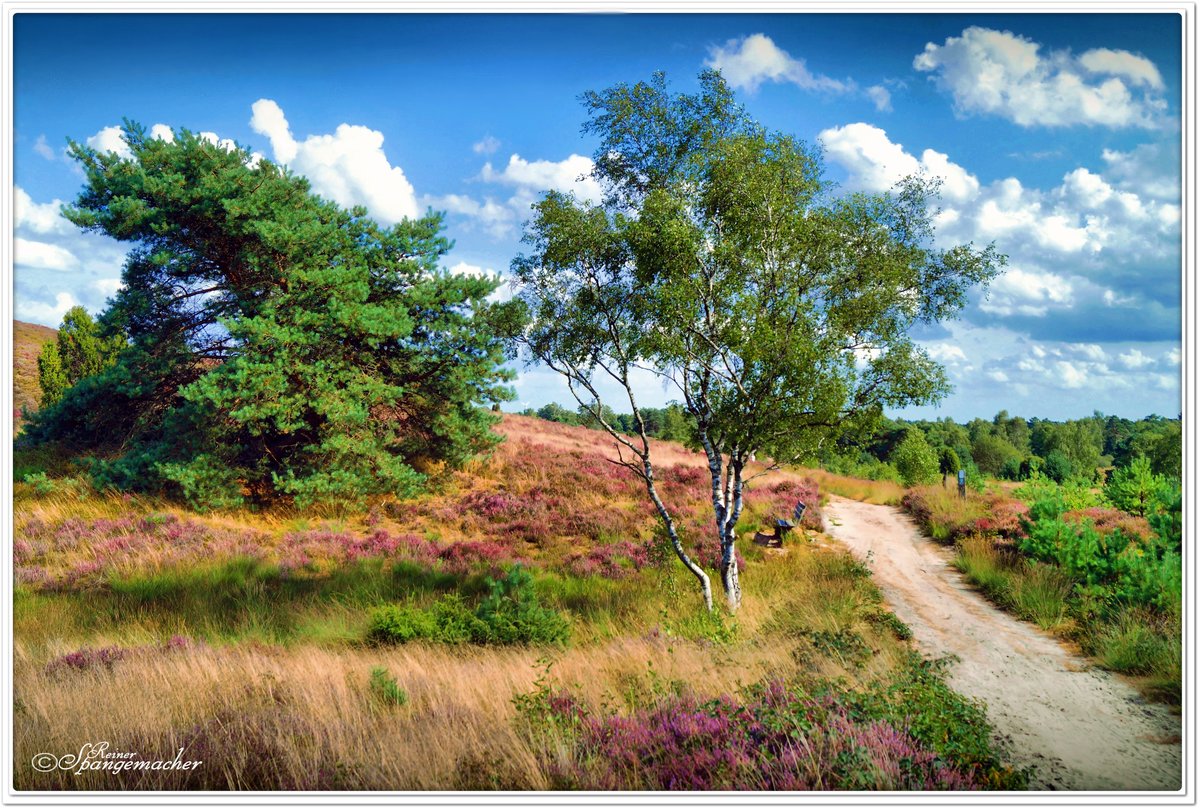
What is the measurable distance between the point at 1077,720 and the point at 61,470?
854 inches

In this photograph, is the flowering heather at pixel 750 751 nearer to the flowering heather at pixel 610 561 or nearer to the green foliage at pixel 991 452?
the flowering heather at pixel 610 561

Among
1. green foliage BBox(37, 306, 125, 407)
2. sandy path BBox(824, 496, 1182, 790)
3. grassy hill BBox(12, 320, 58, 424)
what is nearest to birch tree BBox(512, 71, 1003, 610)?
sandy path BBox(824, 496, 1182, 790)

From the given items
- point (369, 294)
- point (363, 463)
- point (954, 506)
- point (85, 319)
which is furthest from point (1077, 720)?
point (85, 319)

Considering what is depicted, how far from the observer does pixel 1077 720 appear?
18.5 feet

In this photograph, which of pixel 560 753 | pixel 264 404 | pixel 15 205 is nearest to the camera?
pixel 560 753

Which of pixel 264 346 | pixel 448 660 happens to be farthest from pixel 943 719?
pixel 264 346

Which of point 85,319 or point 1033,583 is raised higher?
point 85,319

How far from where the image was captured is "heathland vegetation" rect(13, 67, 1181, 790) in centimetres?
542

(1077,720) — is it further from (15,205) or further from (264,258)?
(264,258)

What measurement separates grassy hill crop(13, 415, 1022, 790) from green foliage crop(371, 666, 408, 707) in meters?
0.02

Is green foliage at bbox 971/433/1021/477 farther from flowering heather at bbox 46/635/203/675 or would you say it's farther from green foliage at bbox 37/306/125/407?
green foliage at bbox 37/306/125/407

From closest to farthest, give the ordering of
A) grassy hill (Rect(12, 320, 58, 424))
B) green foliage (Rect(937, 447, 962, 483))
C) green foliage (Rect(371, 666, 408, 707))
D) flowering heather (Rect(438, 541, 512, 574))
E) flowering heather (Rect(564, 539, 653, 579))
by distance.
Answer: green foliage (Rect(371, 666, 408, 707))
flowering heather (Rect(564, 539, 653, 579))
flowering heather (Rect(438, 541, 512, 574))
grassy hill (Rect(12, 320, 58, 424))
green foliage (Rect(937, 447, 962, 483))

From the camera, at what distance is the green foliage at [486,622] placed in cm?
905
